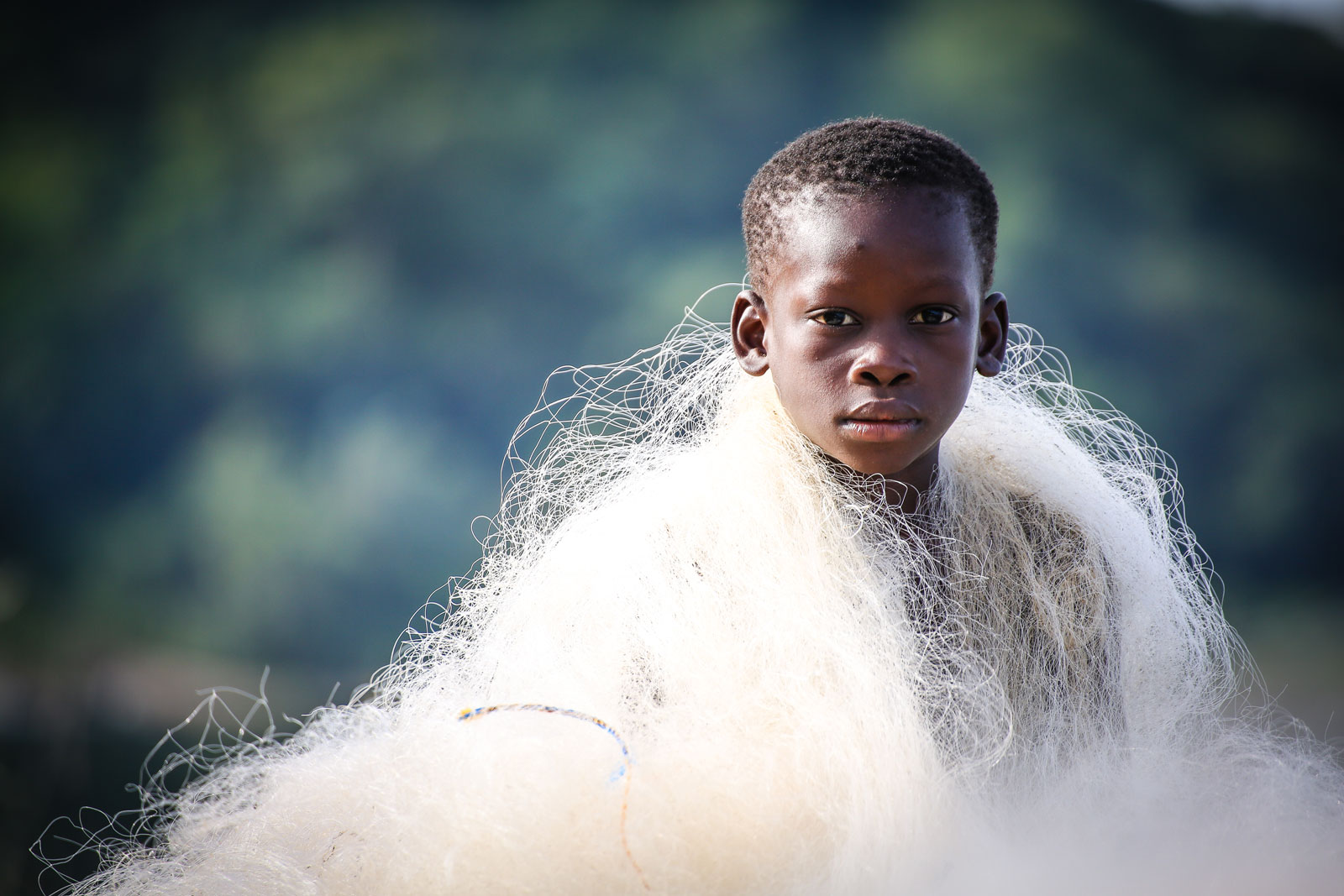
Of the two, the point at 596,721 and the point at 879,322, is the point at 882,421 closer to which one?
the point at 879,322

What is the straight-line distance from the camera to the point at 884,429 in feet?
2.56

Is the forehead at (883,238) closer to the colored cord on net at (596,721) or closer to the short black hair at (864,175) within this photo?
the short black hair at (864,175)

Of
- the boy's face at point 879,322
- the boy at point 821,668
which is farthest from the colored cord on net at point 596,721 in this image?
the boy's face at point 879,322

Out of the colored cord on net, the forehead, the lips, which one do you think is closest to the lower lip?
the lips

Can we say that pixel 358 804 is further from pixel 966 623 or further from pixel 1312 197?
pixel 1312 197

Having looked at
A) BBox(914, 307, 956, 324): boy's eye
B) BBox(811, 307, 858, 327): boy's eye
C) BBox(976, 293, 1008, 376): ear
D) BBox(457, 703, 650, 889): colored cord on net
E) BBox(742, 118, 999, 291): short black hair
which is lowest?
BBox(457, 703, 650, 889): colored cord on net

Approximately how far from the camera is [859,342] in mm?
776

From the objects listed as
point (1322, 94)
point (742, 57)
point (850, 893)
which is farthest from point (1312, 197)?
point (850, 893)

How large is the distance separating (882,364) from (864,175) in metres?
0.15

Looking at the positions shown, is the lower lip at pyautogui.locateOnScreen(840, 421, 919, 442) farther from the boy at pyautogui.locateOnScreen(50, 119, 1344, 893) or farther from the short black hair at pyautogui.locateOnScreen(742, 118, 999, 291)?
the short black hair at pyautogui.locateOnScreen(742, 118, 999, 291)

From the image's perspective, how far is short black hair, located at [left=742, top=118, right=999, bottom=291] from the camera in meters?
0.79

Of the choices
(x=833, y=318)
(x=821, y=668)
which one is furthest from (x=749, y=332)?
(x=821, y=668)

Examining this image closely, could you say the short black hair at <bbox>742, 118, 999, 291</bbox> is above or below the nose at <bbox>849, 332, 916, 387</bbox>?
above

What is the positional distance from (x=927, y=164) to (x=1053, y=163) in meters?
2.02
